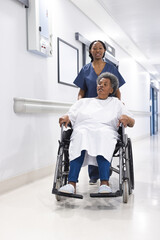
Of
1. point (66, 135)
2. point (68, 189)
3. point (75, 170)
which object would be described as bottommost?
point (68, 189)

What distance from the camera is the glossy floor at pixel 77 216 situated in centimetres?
191

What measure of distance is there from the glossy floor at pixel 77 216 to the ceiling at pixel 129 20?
309 centimetres

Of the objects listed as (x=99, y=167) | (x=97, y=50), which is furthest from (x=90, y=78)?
(x=99, y=167)

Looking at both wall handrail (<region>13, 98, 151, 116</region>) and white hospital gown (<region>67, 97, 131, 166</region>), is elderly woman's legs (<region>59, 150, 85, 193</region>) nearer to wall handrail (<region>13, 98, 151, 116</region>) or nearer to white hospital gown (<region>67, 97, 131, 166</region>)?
white hospital gown (<region>67, 97, 131, 166</region>)

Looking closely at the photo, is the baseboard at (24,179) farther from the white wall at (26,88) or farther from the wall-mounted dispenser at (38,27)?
the wall-mounted dispenser at (38,27)

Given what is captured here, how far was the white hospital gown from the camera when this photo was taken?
96.6 inches

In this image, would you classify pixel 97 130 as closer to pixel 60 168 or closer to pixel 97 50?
pixel 60 168

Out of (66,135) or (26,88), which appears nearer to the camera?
(66,135)

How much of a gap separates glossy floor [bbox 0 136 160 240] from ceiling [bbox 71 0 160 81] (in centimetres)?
Answer: 309

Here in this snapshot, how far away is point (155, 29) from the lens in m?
6.46

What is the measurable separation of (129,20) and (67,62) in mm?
1960

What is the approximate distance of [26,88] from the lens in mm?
3377

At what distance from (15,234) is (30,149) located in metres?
1.61

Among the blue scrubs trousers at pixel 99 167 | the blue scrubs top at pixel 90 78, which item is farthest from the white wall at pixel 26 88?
the blue scrubs trousers at pixel 99 167
